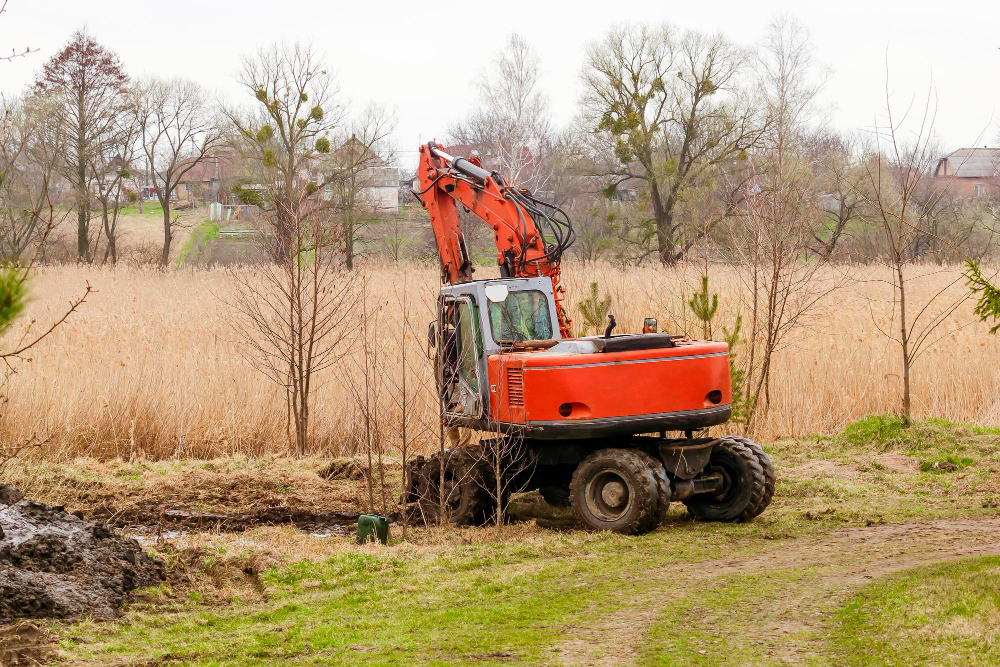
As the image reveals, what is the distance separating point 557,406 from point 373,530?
171 centimetres

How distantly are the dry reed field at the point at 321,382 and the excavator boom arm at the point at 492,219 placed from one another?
1112mm

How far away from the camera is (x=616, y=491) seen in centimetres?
827

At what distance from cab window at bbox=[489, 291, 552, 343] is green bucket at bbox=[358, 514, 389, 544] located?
5.89 feet

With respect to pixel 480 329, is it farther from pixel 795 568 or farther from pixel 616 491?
pixel 795 568

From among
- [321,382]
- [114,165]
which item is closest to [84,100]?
[114,165]

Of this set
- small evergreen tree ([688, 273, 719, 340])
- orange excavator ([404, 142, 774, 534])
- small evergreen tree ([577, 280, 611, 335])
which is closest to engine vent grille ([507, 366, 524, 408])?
orange excavator ([404, 142, 774, 534])

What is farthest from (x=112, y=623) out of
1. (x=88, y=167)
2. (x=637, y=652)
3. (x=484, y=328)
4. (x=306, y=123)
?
(x=88, y=167)

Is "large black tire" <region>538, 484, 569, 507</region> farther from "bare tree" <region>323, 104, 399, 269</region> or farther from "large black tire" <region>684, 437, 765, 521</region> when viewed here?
"bare tree" <region>323, 104, 399, 269</region>

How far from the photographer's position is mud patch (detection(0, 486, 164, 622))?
20.6ft

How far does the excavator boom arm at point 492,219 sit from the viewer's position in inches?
368

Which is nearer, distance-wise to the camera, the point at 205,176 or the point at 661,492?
the point at 661,492

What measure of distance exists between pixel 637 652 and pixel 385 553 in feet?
8.62

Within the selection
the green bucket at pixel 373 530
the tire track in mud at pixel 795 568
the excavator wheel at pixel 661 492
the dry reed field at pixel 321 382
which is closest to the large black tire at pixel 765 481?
the tire track in mud at pixel 795 568

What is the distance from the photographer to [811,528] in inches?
331
